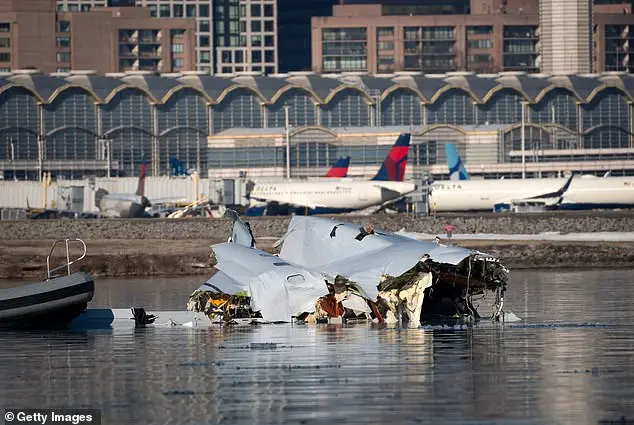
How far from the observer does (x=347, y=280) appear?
40812mm

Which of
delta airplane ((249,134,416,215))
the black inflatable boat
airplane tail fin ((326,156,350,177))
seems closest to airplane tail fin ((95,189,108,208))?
delta airplane ((249,134,416,215))

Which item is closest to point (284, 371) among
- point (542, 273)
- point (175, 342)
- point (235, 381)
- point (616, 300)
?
point (235, 381)

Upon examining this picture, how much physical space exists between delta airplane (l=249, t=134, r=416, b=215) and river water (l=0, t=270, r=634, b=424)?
3867 inches

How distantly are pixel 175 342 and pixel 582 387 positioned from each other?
515 inches

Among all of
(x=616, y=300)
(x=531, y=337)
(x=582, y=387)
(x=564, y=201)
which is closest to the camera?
(x=582, y=387)

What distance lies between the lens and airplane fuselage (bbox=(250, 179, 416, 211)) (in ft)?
471

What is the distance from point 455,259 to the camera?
39344 mm

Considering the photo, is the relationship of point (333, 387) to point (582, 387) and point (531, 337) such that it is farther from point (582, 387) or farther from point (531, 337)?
point (531, 337)

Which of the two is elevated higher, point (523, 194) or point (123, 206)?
point (523, 194)

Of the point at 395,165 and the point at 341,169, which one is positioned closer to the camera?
the point at 395,165

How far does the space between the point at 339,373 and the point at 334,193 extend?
115 m

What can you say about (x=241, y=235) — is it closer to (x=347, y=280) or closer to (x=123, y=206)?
(x=347, y=280)

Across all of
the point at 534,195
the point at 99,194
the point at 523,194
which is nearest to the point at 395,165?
the point at 523,194

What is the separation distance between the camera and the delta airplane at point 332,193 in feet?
471
